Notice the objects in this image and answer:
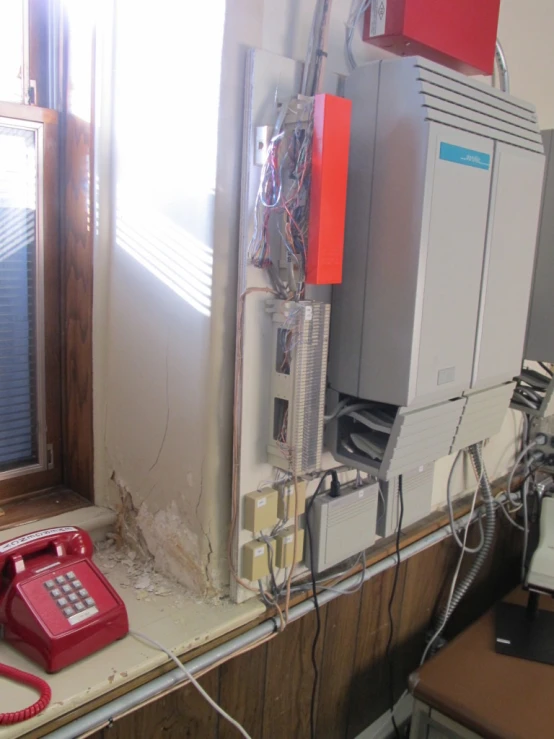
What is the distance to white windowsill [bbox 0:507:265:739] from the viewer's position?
37.3 inches

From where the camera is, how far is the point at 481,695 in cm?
147

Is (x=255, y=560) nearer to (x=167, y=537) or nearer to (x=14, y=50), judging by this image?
(x=167, y=537)

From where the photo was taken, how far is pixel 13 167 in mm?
1252

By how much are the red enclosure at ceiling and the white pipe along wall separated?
0.06 meters

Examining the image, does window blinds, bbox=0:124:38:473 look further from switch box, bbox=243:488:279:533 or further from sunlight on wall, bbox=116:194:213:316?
switch box, bbox=243:488:279:533

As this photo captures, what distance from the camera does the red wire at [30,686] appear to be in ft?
2.92

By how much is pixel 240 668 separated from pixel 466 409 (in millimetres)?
696

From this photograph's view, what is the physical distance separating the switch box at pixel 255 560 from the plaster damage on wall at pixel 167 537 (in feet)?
0.22

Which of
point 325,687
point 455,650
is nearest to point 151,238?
point 325,687

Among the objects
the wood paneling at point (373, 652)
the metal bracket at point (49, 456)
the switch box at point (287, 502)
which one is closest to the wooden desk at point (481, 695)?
the wood paneling at point (373, 652)

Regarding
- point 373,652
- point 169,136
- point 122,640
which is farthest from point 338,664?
point 169,136

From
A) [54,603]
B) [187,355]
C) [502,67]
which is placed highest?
[502,67]

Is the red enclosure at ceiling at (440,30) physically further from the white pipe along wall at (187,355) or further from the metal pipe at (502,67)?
the metal pipe at (502,67)

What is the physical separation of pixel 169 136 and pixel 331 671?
1.26 meters
